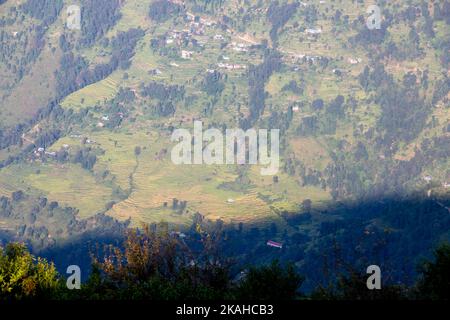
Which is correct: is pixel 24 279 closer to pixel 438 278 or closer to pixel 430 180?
pixel 438 278

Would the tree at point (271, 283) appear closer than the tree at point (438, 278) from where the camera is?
No

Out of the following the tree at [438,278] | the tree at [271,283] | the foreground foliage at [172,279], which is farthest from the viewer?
the tree at [271,283]

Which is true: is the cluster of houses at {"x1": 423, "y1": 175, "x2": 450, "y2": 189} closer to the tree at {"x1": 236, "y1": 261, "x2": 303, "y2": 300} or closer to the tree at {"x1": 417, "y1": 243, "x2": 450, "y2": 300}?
the tree at {"x1": 236, "y1": 261, "x2": 303, "y2": 300}

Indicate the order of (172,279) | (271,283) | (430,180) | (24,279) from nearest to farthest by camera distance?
(24,279) → (172,279) → (271,283) → (430,180)

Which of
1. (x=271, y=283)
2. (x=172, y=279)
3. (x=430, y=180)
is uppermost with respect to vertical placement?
(x=430, y=180)

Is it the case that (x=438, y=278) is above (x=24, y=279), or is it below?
above

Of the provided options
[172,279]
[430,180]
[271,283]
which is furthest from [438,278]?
[430,180]

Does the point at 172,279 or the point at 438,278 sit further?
the point at 172,279

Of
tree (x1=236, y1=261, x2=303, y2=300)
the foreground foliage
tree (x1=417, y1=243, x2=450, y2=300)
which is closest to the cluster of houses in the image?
tree (x1=236, y1=261, x2=303, y2=300)

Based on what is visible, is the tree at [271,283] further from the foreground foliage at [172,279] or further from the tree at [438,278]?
the tree at [438,278]

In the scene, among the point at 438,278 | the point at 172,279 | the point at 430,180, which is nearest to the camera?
the point at 438,278

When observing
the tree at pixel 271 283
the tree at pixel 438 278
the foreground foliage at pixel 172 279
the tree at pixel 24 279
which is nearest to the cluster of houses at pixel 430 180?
the tree at pixel 271 283
